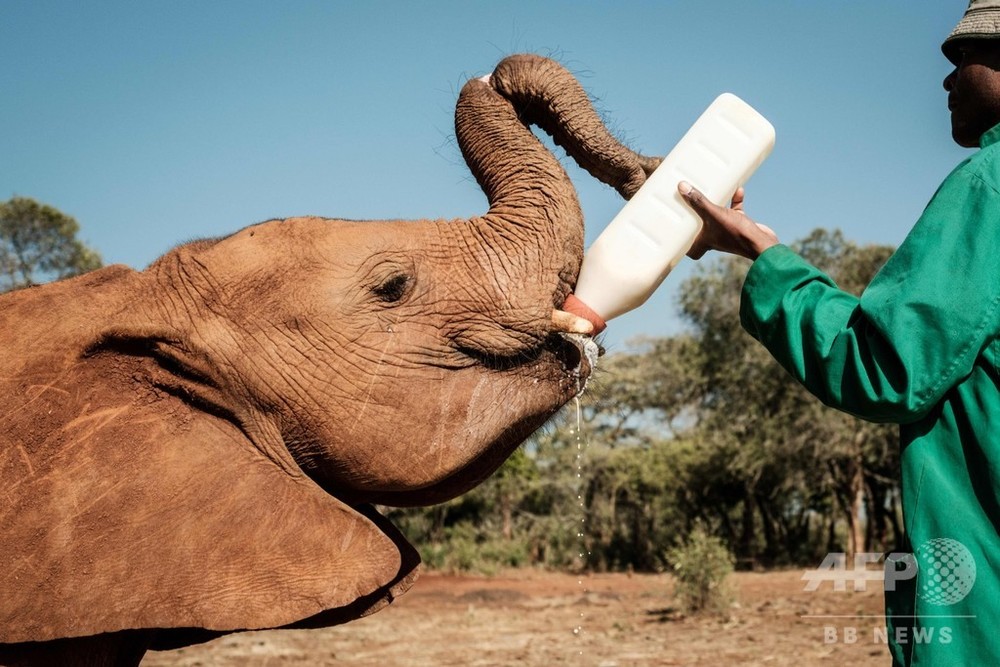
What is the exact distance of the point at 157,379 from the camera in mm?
2988

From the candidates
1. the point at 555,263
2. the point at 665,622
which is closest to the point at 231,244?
the point at 555,263

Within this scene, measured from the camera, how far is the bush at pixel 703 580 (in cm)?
1606

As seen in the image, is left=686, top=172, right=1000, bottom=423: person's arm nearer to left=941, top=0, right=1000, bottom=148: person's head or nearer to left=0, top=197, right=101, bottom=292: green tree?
left=941, top=0, right=1000, bottom=148: person's head

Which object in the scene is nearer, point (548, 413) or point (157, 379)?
point (157, 379)

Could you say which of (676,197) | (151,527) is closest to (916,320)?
(676,197)

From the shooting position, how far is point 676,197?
3025 millimetres

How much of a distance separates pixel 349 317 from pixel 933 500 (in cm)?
172

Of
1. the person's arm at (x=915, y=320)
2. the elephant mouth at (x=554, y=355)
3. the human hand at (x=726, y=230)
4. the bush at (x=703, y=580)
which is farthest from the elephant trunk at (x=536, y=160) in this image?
the bush at (x=703, y=580)

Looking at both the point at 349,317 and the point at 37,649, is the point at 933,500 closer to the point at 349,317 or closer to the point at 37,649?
the point at 349,317

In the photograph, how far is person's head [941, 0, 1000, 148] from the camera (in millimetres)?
2348

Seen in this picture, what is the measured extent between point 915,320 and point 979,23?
75 cm

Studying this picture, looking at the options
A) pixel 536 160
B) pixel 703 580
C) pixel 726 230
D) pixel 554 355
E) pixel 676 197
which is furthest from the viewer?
pixel 703 580

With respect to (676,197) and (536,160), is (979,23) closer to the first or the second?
(676,197)

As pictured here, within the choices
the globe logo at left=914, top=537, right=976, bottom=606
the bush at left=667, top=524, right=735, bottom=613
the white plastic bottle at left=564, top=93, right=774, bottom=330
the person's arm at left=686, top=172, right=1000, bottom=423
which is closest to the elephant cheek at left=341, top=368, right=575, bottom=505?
the white plastic bottle at left=564, top=93, right=774, bottom=330
